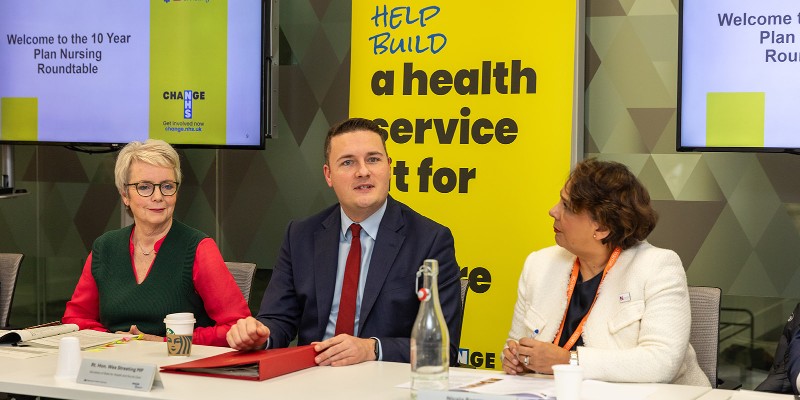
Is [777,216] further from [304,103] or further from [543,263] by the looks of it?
[304,103]

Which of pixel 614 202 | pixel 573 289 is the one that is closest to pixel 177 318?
pixel 573 289

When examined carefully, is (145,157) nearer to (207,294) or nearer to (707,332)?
(207,294)

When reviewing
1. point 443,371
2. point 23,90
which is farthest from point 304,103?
point 443,371

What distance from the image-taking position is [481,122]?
4484 mm

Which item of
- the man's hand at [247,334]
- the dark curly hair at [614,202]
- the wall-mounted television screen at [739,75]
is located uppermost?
the wall-mounted television screen at [739,75]

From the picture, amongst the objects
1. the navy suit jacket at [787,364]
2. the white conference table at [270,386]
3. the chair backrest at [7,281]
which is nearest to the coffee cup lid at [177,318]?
the white conference table at [270,386]

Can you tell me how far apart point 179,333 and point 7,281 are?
1566 mm

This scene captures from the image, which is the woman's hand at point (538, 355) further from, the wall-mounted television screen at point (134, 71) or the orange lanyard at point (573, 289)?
the wall-mounted television screen at point (134, 71)

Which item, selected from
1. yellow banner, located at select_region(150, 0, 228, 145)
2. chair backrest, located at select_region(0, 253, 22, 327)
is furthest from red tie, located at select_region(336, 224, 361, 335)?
yellow banner, located at select_region(150, 0, 228, 145)

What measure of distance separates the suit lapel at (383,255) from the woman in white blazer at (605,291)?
414 millimetres

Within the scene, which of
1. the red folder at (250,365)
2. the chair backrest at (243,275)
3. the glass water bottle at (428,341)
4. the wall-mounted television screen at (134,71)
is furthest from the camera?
the wall-mounted television screen at (134,71)

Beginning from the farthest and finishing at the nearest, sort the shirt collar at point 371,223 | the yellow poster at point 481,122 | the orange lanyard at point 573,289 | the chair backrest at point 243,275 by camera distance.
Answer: the yellow poster at point 481,122 < the chair backrest at point 243,275 < the shirt collar at point 371,223 < the orange lanyard at point 573,289

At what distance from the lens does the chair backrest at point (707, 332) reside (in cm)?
309

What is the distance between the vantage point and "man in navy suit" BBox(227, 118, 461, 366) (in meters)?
3.07
